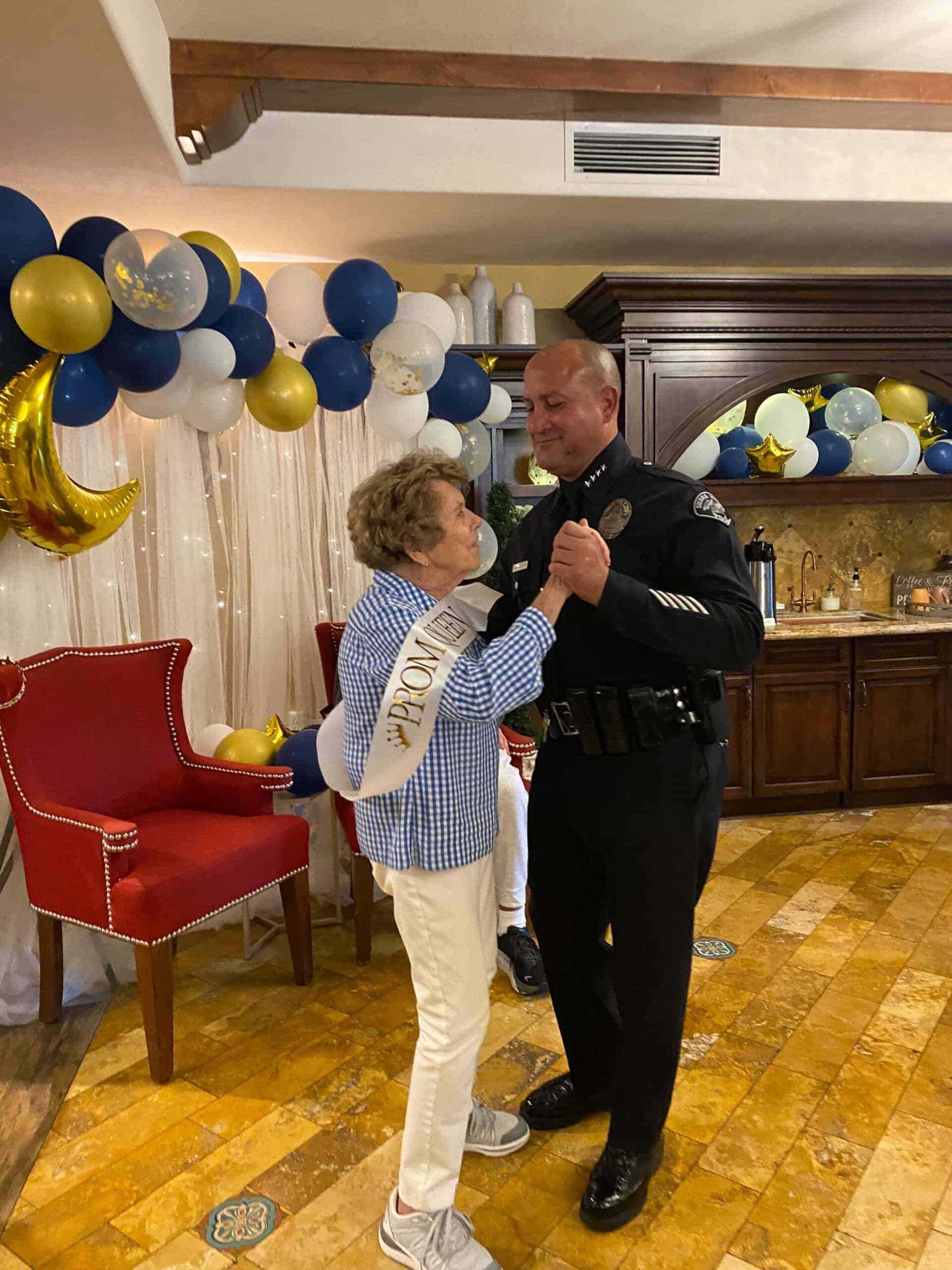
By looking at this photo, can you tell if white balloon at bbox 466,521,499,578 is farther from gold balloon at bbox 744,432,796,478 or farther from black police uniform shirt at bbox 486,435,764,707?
gold balloon at bbox 744,432,796,478

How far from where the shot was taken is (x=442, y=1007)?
5.38 ft

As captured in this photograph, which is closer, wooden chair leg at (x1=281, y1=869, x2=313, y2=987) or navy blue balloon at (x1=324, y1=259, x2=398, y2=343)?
wooden chair leg at (x1=281, y1=869, x2=313, y2=987)

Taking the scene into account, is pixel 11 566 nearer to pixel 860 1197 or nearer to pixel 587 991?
pixel 587 991

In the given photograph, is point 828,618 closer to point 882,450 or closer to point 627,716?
point 882,450

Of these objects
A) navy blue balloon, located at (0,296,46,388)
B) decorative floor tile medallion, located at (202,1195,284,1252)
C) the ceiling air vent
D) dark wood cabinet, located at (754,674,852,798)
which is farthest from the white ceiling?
decorative floor tile medallion, located at (202,1195,284,1252)

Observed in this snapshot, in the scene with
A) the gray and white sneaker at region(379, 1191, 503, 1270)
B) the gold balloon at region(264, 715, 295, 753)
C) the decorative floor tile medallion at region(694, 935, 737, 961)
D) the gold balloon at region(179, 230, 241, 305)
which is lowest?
the decorative floor tile medallion at region(694, 935, 737, 961)

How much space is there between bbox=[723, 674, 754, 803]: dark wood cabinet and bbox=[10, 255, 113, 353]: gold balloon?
Answer: 305cm

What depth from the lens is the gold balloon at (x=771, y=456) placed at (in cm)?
444

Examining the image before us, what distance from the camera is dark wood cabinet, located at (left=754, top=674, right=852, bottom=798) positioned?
4332 mm

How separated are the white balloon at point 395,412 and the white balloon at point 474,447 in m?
0.25

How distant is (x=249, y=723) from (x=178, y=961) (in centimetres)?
94

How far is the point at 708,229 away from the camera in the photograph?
4.09m

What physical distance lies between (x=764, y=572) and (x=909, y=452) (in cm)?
91

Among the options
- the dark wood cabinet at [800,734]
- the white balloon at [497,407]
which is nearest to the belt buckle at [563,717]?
the white balloon at [497,407]
